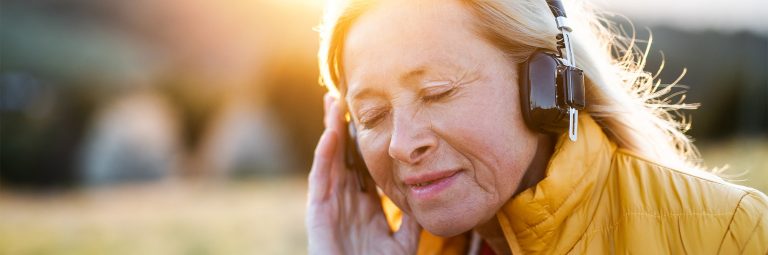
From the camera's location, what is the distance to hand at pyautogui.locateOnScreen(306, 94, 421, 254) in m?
2.57

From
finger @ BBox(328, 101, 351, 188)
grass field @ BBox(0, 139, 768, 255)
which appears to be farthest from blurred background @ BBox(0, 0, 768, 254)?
finger @ BBox(328, 101, 351, 188)

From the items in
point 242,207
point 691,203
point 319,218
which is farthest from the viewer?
point 242,207

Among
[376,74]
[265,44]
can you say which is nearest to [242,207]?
[265,44]

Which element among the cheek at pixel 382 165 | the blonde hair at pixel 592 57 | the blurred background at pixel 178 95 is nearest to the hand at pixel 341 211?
the blonde hair at pixel 592 57

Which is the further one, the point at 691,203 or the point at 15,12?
the point at 15,12

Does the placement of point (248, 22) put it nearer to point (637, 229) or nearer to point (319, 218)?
point (319, 218)

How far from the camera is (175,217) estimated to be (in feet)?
20.2

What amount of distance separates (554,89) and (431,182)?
1.43 ft

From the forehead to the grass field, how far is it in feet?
8.79

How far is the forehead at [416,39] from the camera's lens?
1885 millimetres

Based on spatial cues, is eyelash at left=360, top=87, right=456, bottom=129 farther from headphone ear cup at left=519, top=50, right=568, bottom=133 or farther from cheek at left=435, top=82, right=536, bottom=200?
headphone ear cup at left=519, top=50, right=568, bottom=133

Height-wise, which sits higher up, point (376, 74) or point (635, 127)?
point (376, 74)

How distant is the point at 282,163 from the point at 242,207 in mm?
3444

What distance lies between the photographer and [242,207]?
6676mm
